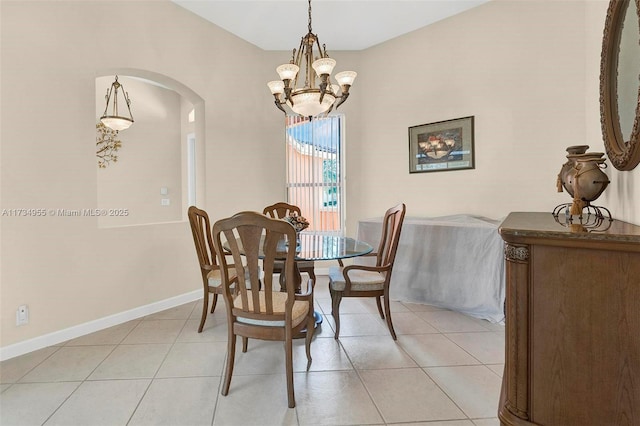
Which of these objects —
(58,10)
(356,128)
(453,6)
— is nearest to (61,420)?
(58,10)

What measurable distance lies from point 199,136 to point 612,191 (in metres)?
3.78

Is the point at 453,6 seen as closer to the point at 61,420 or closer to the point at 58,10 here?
the point at 58,10

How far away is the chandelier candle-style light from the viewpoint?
408cm

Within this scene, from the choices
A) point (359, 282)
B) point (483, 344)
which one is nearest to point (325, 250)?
point (359, 282)

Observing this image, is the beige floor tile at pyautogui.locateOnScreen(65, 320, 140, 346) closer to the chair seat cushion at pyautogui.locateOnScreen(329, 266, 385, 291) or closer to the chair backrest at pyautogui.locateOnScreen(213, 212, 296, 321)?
the chair backrest at pyautogui.locateOnScreen(213, 212, 296, 321)

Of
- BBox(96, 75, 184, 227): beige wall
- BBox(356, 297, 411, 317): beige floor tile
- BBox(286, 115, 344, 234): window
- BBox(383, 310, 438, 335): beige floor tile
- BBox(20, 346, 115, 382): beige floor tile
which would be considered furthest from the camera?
BBox(96, 75, 184, 227): beige wall

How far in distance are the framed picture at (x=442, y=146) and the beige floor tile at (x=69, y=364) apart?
12.0ft

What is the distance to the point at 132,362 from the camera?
88.4 inches

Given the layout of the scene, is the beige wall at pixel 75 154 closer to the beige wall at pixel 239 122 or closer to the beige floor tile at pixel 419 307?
the beige wall at pixel 239 122

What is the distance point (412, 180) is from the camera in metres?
4.17

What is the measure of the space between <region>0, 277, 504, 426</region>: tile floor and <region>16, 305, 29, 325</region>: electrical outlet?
0.25 meters

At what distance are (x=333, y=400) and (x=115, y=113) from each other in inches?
181

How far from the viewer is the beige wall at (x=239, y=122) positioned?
243cm

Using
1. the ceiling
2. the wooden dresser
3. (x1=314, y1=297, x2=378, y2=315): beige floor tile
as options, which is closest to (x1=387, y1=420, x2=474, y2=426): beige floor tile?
the wooden dresser
